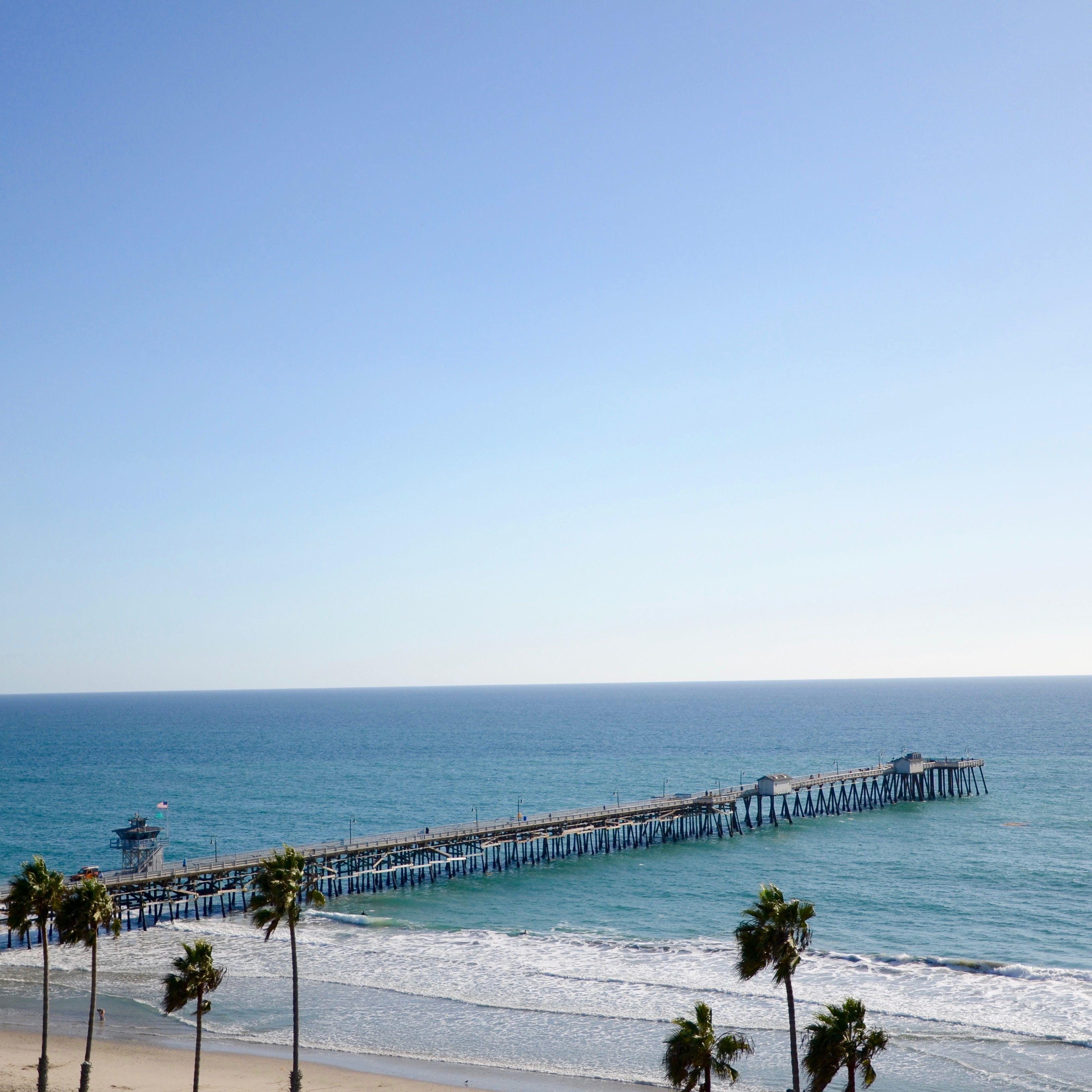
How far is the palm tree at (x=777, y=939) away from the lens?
24766 millimetres

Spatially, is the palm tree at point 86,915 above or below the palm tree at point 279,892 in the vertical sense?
below

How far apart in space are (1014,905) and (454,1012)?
35.5 m

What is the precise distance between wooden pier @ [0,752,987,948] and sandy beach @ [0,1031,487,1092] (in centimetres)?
1200

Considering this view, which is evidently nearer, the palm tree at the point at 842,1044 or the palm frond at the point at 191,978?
the palm tree at the point at 842,1044

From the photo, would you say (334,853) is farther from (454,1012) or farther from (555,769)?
(555,769)

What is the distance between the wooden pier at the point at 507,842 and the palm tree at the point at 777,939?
109ft

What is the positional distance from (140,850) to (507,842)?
25.4 m

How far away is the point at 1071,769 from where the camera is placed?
128 meters

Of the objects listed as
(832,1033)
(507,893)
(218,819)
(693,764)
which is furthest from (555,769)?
(832,1033)

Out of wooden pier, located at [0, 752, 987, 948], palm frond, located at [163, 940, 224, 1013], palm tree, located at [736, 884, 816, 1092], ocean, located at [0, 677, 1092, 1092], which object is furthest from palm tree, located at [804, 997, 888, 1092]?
wooden pier, located at [0, 752, 987, 948]

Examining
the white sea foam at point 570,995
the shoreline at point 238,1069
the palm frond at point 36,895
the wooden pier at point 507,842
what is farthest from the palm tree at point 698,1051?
the wooden pier at point 507,842

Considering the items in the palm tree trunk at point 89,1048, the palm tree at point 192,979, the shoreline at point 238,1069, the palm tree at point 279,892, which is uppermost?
the palm tree at point 279,892

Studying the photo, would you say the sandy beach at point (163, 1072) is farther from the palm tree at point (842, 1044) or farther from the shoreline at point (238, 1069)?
the palm tree at point (842, 1044)

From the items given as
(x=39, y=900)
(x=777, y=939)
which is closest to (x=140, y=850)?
(x=39, y=900)
